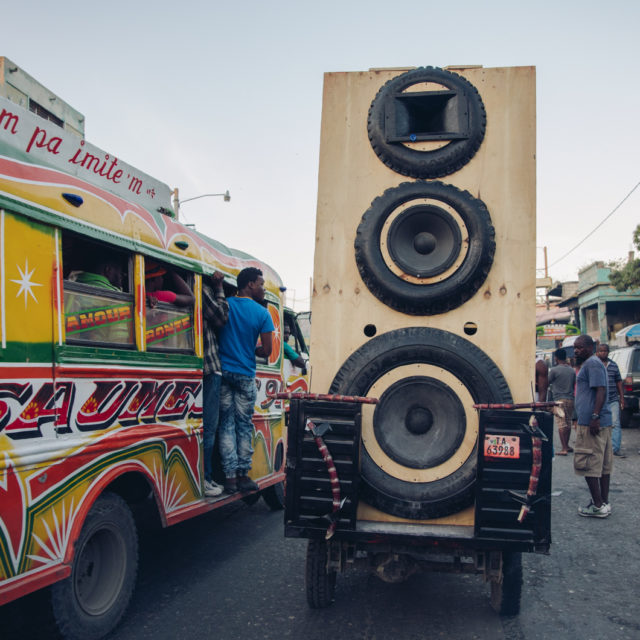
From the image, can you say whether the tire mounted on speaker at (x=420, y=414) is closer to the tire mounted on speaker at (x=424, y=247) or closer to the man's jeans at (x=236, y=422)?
the tire mounted on speaker at (x=424, y=247)

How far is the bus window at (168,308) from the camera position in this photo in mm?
4359

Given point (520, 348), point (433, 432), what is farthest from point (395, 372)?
point (520, 348)

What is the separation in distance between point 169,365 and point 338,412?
146 cm

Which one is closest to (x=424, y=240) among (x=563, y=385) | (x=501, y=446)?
(x=501, y=446)

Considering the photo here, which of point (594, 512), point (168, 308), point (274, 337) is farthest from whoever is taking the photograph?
point (274, 337)

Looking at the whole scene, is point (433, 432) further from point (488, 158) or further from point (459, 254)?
point (488, 158)

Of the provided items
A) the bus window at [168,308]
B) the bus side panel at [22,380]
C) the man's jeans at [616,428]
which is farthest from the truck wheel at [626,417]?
the bus side panel at [22,380]

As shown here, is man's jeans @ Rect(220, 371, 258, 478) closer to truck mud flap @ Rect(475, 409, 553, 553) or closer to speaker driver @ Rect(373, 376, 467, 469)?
speaker driver @ Rect(373, 376, 467, 469)

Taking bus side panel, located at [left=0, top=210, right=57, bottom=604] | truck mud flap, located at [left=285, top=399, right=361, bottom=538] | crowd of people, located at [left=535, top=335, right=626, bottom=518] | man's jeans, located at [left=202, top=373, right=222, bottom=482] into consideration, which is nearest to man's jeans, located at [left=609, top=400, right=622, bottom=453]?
crowd of people, located at [left=535, top=335, right=626, bottom=518]

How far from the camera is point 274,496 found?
21.6 ft

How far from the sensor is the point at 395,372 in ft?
12.4

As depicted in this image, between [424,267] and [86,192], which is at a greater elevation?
[86,192]

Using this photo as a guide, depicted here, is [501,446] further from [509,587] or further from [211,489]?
[211,489]

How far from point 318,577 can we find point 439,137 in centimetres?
295
